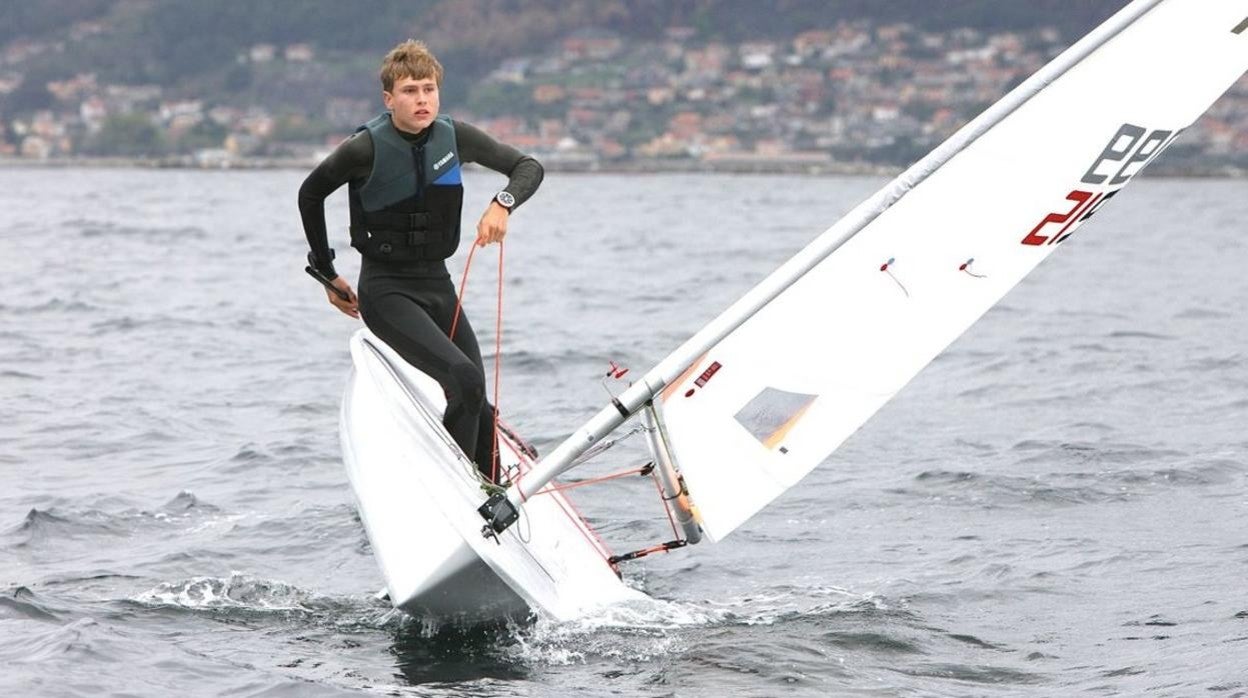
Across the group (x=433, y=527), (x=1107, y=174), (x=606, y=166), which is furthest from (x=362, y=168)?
(x=606, y=166)

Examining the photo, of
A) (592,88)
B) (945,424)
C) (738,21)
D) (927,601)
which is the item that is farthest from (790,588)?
(738,21)

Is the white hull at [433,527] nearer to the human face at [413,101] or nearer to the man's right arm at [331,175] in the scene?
the man's right arm at [331,175]

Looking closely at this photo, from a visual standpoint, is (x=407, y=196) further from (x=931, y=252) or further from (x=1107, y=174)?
(x=1107, y=174)

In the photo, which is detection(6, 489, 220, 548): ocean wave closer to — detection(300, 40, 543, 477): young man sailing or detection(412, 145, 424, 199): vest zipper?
detection(300, 40, 543, 477): young man sailing

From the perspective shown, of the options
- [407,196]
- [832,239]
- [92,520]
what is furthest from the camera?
[92,520]

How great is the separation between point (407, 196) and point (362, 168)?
0.19 metres

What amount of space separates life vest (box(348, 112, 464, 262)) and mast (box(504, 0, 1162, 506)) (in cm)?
100

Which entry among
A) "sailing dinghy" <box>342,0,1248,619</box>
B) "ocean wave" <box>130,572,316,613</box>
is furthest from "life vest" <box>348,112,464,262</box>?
"ocean wave" <box>130,572,316,613</box>

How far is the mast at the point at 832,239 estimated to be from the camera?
5270 millimetres

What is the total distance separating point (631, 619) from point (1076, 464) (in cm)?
377

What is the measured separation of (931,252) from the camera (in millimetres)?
5398

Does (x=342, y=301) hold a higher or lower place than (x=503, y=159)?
lower

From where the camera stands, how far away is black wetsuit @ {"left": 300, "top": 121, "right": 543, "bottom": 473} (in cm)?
599

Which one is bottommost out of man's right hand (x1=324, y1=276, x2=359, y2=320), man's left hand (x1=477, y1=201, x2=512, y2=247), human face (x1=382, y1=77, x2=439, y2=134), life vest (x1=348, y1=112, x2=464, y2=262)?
man's left hand (x1=477, y1=201, x2=512, y2=247)
